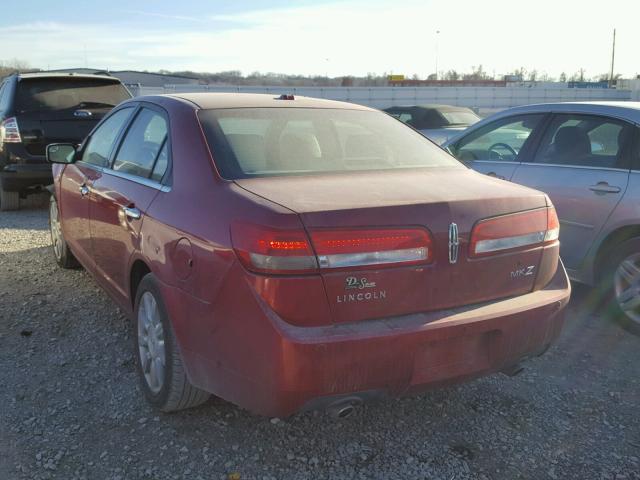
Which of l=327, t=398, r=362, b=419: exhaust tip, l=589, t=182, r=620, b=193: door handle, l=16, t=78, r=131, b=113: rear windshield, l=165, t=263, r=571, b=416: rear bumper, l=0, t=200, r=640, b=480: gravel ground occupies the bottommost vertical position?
l=0, t=200, r=640, b=480: gravel ground

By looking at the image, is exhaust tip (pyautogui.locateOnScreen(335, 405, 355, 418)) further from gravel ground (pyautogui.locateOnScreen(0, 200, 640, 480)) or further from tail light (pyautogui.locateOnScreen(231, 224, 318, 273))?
tail light (pyautogui.locateOnScreen(231, 224, 318, 273))

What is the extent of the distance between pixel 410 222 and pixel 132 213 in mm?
1544

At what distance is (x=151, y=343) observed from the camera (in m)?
3.13

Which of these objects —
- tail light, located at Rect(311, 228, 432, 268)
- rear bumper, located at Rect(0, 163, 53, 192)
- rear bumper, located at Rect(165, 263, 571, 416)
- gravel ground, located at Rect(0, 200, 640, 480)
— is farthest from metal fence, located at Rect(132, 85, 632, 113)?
tail light, located at Rect(311, 228, 432, 268)

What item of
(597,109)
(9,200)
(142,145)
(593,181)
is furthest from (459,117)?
(142,145)

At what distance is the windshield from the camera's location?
41.0 ft

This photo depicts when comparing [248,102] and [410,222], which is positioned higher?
[248,102]

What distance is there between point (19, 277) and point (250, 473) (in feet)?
12.2

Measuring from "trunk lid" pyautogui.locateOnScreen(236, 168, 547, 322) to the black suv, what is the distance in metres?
6.41

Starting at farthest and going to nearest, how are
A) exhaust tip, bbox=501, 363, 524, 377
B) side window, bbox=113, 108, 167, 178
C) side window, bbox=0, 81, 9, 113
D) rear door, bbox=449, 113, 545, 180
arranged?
side window, bbox=0, 81, 9, 113 → rear door, bbox=449, 113, 545, 180 → side window, bbox=113, 108, 167, 178 → exhaust tip, bbox=501, 363, 524, 377

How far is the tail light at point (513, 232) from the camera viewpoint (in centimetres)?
261

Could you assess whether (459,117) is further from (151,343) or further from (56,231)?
(151,343)

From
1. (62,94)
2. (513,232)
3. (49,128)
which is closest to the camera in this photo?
(513,232)

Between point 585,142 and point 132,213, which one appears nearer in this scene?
point 132,213
